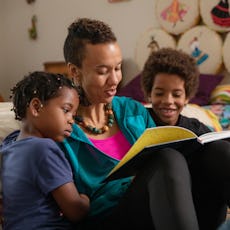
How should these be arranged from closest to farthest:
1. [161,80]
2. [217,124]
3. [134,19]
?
[161,80] → [217,124] → [134,19]

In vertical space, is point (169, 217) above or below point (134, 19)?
below

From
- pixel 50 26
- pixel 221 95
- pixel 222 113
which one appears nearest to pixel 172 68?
pixel 222 113

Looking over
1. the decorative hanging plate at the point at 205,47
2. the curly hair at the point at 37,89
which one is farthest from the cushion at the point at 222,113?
the curly hair at the point at 37,89

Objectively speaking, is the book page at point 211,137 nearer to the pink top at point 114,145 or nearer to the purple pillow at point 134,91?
the pink top at point 114,145

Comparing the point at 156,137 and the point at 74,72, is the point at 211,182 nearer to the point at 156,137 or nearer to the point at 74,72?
the point at 156,137

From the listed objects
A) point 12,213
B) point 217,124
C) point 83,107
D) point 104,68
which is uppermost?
point 104,68

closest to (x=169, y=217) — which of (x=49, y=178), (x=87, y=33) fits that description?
(x=49, y=178)

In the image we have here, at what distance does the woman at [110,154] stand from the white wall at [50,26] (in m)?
1.85

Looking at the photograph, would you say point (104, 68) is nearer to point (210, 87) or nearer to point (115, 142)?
point (115, 142)

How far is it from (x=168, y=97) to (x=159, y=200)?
0.61 meters

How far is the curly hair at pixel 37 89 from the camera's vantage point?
3.14 feet

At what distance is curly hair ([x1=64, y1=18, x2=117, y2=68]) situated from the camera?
3.50ft

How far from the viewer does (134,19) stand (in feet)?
9.78

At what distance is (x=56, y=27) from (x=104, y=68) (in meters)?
2.63
